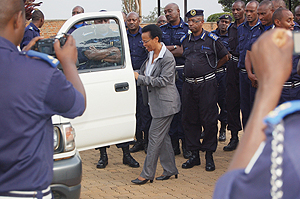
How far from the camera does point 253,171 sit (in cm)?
76

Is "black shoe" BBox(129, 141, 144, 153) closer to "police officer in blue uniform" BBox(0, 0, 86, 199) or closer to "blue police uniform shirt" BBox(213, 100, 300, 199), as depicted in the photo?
"police officer in blue uniform" BBox(0, 0, 86, 199)

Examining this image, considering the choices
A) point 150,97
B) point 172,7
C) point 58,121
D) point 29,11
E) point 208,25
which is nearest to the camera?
point 58,121

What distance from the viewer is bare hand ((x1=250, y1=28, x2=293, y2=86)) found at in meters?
0.82

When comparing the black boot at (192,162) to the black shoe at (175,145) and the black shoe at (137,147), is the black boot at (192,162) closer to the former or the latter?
the black shoe at (175,145)

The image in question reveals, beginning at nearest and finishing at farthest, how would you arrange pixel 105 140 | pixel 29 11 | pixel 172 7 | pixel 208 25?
pixel 105 140 → pixel 172 7 → pixel 29 11 → pixel 208 25

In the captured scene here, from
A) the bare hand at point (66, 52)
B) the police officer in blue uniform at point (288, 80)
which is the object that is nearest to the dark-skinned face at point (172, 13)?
the police officer in blue uniform at point (288, 80)

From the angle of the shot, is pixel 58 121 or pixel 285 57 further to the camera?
pixel 58 121

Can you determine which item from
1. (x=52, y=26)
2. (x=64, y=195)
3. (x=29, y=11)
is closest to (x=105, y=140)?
(x=64, y=195)

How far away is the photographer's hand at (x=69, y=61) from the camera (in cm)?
172

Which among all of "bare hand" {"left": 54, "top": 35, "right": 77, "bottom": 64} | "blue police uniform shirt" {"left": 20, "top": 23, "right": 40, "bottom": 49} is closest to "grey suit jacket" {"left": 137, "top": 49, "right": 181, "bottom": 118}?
"blue police uniform shirt" {"left": 20, "top": 23, "right": 40, "bottom": 49}

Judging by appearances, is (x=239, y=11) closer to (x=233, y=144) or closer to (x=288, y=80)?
(x=233, y=144)

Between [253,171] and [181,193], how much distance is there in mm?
3716

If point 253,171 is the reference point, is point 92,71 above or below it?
below

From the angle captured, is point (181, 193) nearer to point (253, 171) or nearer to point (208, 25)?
point (253, 171)
